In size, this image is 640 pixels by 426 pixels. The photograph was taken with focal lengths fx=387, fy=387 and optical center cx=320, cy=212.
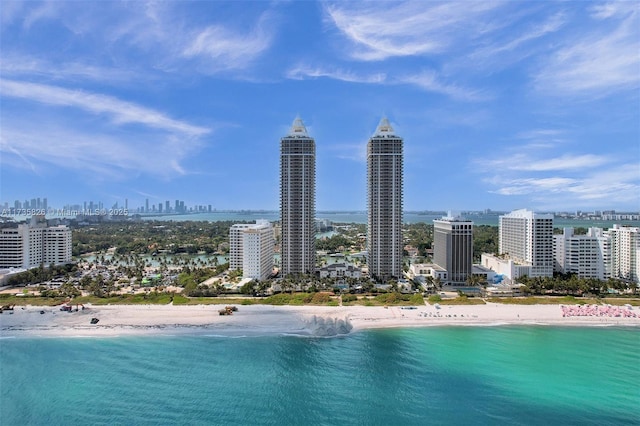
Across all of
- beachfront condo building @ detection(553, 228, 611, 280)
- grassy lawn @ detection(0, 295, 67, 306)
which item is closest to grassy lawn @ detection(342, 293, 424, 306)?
beachfront condo building @ detection(553, 228, 611, 280)

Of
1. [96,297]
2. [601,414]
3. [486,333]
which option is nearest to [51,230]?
[96,297]

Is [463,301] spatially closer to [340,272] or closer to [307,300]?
[340,272]

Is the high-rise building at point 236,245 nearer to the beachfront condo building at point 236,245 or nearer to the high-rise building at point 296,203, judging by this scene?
the beachfront condo building at point 236,245

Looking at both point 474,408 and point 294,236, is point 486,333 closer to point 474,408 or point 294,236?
Answer: point 474,408

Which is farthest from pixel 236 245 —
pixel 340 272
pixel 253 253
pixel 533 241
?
pixel 533 241

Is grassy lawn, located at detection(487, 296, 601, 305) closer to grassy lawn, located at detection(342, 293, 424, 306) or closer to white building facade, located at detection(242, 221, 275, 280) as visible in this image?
grassy lawn, located at detection(342, 293, 424, 306)

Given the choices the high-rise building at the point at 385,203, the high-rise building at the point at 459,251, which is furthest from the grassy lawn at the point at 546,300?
the high-rise building at the point at 385,203
